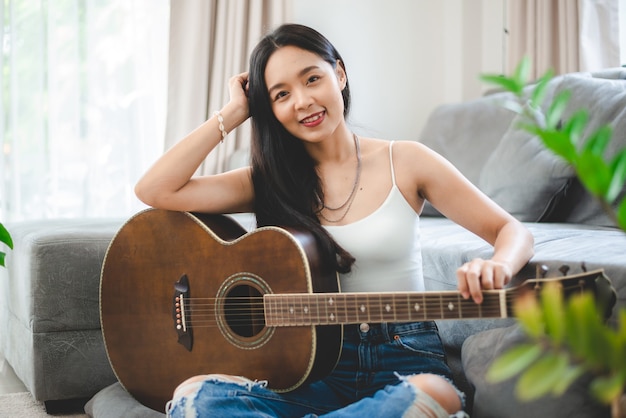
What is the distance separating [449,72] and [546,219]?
1704 millimetres

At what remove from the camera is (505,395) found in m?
1.22

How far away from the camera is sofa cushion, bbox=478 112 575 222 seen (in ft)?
7.37

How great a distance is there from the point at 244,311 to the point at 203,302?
0.11 metres

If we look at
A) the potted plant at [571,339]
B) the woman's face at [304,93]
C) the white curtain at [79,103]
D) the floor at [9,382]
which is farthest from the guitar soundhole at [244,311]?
the white curtain at [79,103]

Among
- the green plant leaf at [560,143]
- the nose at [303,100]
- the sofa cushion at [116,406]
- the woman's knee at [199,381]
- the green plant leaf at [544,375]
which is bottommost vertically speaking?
the sofa cushion at [116,406]

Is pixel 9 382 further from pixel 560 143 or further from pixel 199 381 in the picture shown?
pixel 560 143

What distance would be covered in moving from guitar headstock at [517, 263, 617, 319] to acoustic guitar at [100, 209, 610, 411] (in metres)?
0.05

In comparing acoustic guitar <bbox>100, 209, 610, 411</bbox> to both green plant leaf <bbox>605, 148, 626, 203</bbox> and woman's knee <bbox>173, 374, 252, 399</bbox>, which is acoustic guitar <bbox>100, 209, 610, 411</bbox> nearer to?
woman's knee <bbox>173, 374, 252, 399</bbox>

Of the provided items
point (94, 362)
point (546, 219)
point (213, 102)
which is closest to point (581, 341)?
point (94, 362)

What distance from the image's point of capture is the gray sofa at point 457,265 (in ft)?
4.40

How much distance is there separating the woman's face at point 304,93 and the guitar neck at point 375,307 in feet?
1.25

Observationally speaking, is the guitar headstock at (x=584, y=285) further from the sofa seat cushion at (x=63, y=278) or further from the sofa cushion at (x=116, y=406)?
the sofa seat cushion at (x=63, y=278)

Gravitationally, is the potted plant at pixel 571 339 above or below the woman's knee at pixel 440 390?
above

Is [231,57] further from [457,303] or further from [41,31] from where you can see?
[457,303]
